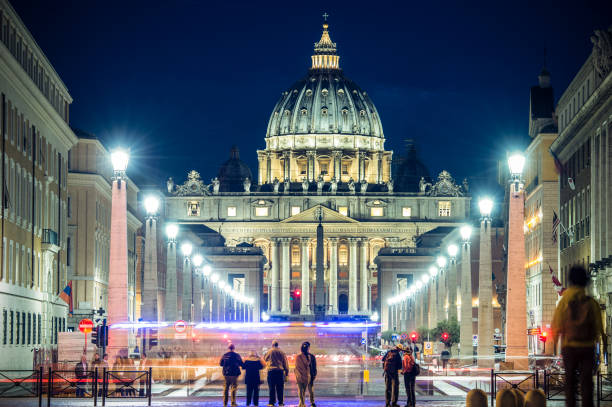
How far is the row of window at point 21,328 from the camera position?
2101 inches

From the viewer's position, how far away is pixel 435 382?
47969 mm

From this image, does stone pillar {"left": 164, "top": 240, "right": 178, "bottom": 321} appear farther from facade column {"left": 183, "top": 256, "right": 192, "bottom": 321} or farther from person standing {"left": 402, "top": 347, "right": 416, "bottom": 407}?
person standing {"left": 402, "top": 347, "right": 416, "bottom": 407}

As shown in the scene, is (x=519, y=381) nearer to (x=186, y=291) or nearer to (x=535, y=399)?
(x=535, y=399)

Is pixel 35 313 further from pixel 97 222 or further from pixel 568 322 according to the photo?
pixel 568 322

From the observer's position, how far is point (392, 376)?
31844 mm

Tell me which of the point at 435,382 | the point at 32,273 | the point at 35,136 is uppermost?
the point at 35,136

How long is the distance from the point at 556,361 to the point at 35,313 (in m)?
23.9

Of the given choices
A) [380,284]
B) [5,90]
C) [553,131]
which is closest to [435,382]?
[5,90]

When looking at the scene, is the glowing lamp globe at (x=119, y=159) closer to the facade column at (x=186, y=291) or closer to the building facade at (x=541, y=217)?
the facade column at (x=186, y=291)

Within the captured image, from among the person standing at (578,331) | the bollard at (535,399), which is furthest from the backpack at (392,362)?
the person standing at (578,331)

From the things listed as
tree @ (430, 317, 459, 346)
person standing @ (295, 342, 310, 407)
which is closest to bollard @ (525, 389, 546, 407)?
person standing @ (295, 342, 310, 407)

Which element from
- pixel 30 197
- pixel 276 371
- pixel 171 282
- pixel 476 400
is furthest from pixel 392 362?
pixel 171 282

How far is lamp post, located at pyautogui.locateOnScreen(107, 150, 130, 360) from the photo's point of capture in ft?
135

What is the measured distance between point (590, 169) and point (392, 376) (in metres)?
34.3
